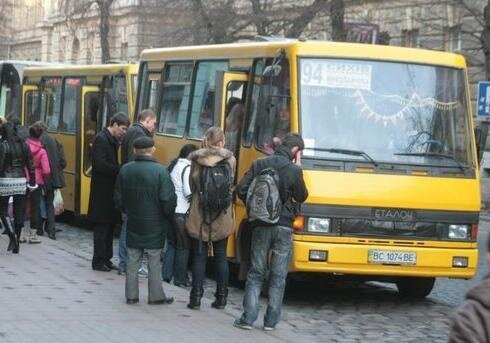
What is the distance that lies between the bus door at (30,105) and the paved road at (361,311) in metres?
8.16

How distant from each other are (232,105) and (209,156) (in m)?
2.53

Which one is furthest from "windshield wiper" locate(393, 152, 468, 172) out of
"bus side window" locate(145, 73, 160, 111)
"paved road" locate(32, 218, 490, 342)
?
"bus side window" locate(145, 73, 160, 111)

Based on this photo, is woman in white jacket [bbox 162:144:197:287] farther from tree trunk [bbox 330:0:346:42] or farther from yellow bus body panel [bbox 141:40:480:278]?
tree trunk [bbox 330:0:346:42]

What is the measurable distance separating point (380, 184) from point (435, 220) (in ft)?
2.32

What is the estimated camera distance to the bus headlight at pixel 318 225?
11039mm

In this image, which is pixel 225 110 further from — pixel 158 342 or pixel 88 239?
pixel 88 239

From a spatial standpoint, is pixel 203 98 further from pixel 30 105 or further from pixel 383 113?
pixel 30 105

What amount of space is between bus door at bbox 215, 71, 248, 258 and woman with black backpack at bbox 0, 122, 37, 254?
3.02 m

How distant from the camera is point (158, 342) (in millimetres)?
8680

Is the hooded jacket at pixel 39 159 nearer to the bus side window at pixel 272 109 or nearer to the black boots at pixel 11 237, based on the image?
the black boots at pixel 11 237

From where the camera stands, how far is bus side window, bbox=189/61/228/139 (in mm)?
13477

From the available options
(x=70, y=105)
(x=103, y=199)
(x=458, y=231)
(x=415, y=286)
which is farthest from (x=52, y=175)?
(x=458, y=231)

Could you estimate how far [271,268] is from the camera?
9594 millimetres

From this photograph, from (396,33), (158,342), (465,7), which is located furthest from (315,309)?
(396,33)
